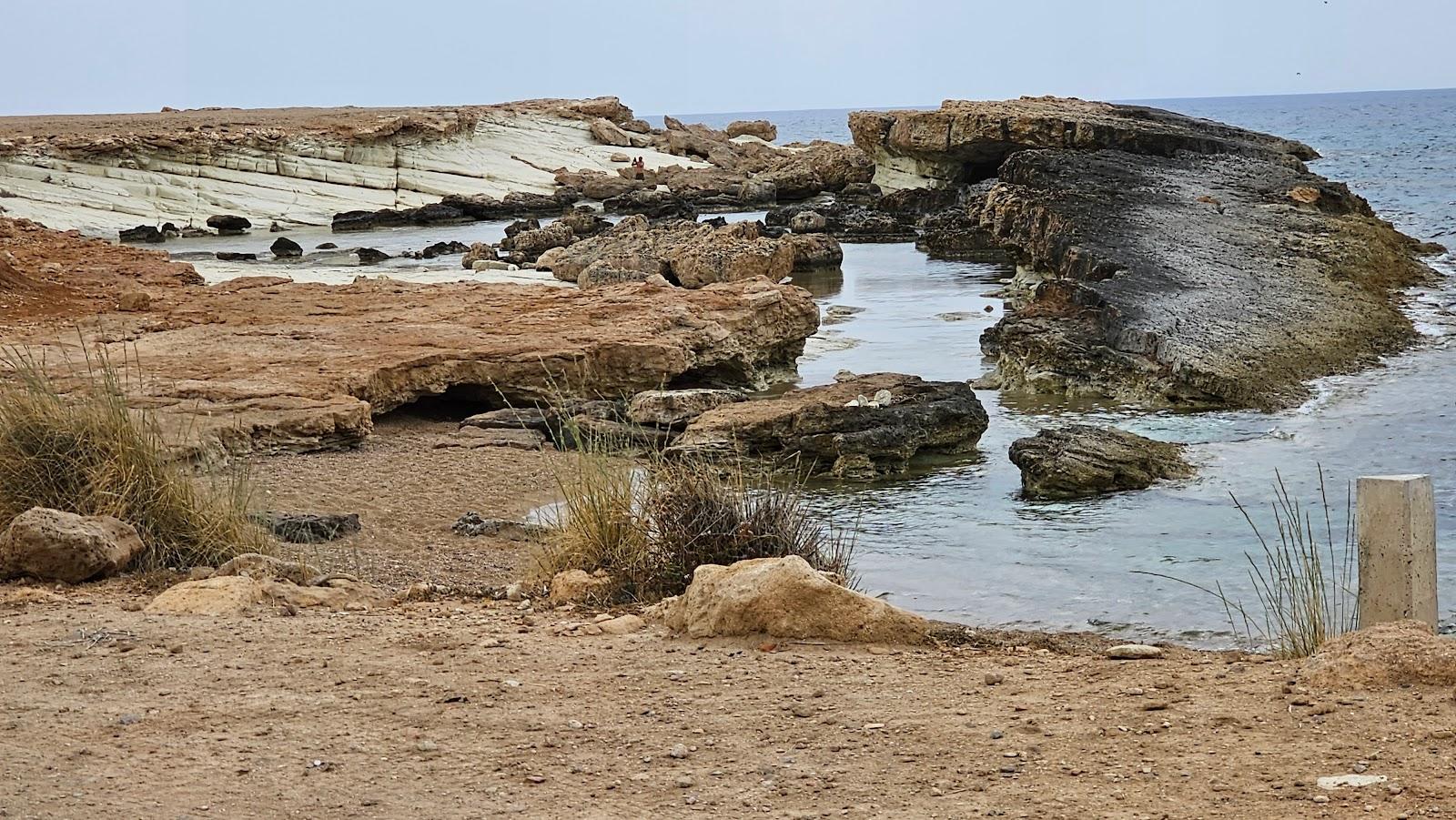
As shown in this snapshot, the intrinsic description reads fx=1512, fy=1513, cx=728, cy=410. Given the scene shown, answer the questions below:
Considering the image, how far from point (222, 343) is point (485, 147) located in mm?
32895

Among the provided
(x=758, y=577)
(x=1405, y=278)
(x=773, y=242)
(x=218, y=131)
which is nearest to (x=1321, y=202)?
(x=1405, y=278)

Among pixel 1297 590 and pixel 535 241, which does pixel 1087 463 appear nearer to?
pixel 1297 590

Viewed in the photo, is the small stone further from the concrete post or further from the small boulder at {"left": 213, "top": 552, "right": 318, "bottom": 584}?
the small boulder at {"left": 213, "top": 552, "right": 318, "bottom": 584}

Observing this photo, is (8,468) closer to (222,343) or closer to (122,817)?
(122,817)

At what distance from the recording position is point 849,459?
967cm

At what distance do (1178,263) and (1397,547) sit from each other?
38.5 feet

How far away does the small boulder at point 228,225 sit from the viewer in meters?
30.5

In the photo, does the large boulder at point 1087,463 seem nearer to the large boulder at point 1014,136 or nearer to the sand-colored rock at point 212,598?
the sand-colored rock at point 212,598

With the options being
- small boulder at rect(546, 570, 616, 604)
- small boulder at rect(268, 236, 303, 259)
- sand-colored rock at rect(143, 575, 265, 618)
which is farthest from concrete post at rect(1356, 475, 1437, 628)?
small boulder at rect(268, 236, 303, 259)

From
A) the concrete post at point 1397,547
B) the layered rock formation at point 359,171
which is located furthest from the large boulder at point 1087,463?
the layered rock formation at point 359,171

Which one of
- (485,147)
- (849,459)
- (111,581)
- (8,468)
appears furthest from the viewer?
(485,147)

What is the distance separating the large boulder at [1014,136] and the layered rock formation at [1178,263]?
8 centimetres

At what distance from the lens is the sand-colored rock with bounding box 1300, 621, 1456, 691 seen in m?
3.92

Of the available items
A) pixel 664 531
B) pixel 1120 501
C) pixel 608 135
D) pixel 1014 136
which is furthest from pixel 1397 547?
pixel 608 135
